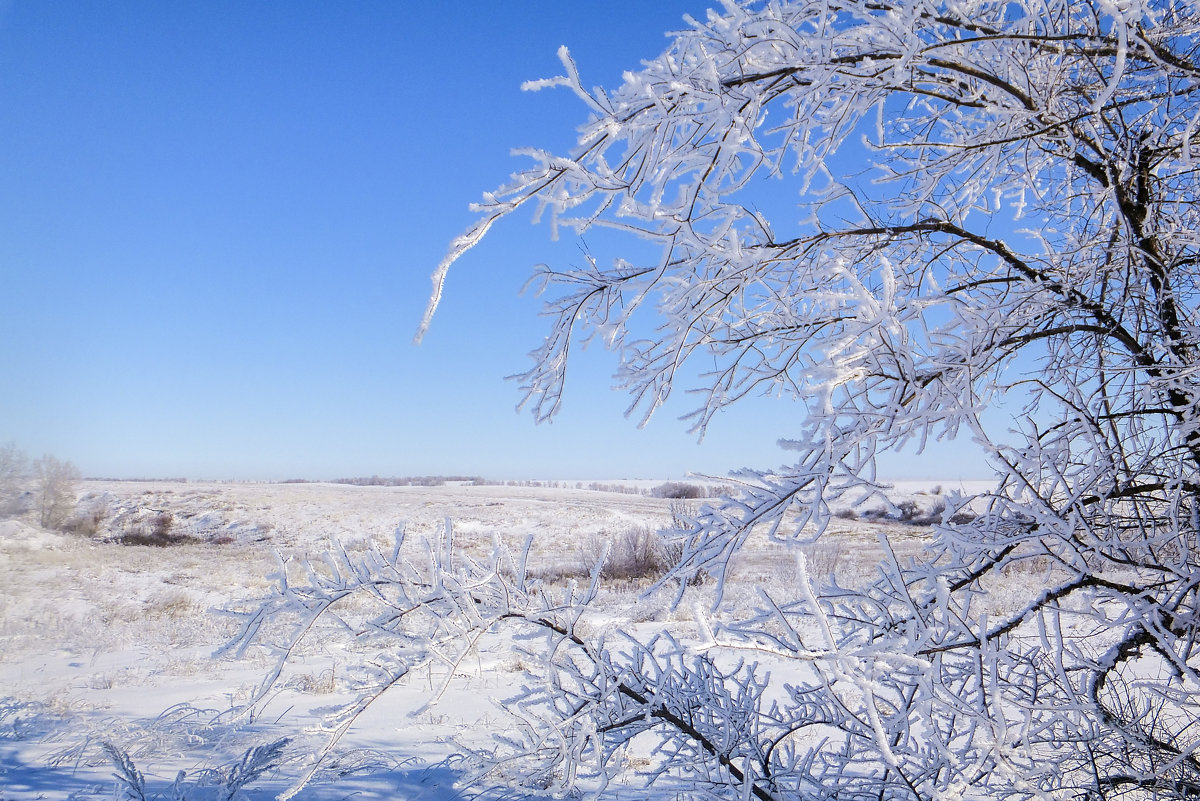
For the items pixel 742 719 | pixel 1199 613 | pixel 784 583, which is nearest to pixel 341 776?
pixel 742 719

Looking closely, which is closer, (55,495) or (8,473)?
(8,473)

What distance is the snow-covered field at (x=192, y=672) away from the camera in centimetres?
294

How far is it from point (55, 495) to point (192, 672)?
583 inches

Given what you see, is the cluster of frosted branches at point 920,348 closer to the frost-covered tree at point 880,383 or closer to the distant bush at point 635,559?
the frost-covered tree at point 880,383

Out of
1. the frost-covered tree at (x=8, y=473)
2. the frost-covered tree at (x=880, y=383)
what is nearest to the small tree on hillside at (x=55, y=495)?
the frost-covered tree at (x=8, y=473)

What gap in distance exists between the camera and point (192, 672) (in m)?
5.80

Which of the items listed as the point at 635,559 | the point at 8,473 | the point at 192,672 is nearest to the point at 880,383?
the point at 192,672

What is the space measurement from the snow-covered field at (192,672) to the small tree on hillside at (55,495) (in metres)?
1.03

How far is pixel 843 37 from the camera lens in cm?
150

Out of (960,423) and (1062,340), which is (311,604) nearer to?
(960,423)

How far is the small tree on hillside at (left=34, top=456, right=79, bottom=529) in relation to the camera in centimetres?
1523

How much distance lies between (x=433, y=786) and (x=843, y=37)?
131 inches

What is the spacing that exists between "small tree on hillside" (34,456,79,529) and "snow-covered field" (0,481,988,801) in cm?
103

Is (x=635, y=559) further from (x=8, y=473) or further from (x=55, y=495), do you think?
(x=55, y=495)
